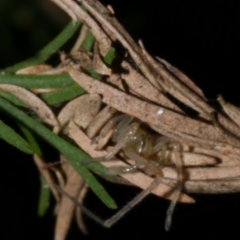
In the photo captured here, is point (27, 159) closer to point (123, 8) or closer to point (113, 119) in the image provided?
point (123, 8)

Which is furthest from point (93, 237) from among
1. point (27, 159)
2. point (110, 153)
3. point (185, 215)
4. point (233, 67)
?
point (110, 153)

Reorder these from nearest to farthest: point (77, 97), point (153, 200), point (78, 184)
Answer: point (77, 97), point (78, 184), point (153, 200)

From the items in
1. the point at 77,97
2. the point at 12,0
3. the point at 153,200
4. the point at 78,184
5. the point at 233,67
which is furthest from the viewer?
the point at 233,67

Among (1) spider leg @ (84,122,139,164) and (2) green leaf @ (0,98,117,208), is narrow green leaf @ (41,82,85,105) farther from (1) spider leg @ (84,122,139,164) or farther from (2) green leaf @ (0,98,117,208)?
(1) spider leg @ (84,122,139,164)

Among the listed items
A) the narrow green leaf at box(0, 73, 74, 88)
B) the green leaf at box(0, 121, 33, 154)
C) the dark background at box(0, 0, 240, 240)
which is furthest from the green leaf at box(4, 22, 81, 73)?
the dark background at box(0, 0, 240, 240)

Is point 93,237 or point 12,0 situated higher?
point 12,0

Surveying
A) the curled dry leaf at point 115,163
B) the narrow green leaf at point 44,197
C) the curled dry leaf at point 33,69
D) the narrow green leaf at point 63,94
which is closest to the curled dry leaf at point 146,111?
the narrow green leaf at point 63,94

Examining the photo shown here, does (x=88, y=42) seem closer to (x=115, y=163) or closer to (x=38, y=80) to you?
(x=38, y=80)
